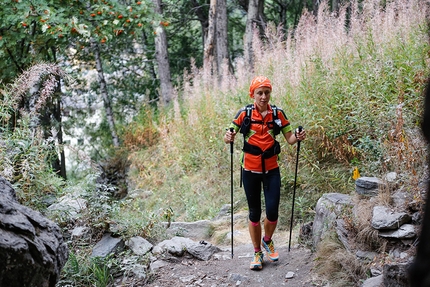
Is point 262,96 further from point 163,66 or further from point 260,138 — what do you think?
point 163,66

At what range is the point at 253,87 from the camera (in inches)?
196

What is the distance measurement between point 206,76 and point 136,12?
3.39m

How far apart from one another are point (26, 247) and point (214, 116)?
7.19m

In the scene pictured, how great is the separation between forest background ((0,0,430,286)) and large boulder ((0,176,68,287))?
1.53 metres

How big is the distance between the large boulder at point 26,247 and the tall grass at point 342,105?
10.7 ft

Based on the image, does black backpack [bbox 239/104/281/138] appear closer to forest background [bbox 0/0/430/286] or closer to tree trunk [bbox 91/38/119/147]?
forest background [bbox 0/0/430/286]

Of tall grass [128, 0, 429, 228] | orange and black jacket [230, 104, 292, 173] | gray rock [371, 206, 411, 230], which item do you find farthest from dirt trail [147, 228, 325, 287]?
orange and black jacket [230, 104, 292, 173]

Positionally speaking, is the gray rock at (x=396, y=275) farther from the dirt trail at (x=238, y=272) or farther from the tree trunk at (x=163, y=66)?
the tree trunk at (x=163, y=66)

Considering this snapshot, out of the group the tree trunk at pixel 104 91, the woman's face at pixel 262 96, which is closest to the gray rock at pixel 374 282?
the woman's face at pixel 262 96

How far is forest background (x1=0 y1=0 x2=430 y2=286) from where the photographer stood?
535cm

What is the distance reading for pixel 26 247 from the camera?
3.12m

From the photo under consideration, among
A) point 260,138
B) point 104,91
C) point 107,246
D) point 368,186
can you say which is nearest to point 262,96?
point 260,138

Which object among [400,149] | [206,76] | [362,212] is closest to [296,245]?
[362,212]

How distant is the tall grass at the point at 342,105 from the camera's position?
5.36 metres
